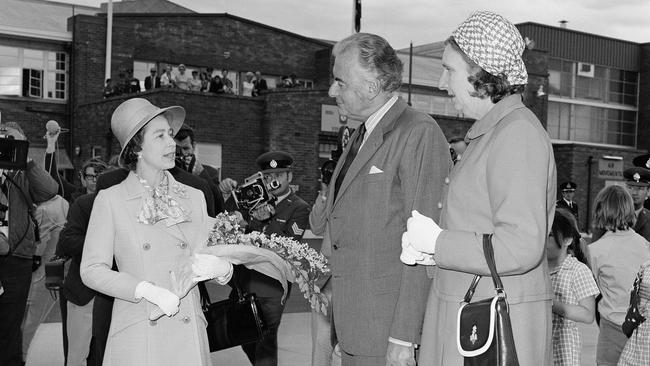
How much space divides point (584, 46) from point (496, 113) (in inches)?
1918

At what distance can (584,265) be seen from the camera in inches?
204

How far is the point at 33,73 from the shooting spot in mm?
32156

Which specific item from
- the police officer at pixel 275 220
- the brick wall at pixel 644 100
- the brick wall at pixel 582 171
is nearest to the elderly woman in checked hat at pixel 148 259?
the police officer at pixel 275 220

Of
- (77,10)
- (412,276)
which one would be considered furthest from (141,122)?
(77,10)

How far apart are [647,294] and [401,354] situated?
→ 262 centimetres

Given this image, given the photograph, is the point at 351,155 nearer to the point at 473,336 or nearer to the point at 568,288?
the point at 473,336

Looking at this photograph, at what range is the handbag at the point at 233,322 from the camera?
14.7 ft

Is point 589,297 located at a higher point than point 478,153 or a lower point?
lower

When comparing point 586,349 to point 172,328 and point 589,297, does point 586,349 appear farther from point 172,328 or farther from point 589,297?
point 172,328

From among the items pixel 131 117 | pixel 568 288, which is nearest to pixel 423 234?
pixel 131 117

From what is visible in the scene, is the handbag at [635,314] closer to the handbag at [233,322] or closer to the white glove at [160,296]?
the handbag at [233,322]

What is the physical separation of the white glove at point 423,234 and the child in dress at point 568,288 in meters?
2.32

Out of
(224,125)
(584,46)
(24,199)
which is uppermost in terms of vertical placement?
(584,46)

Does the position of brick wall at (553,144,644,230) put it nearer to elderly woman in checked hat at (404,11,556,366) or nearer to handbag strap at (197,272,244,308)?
handbag strap at (197,272,244,308)
